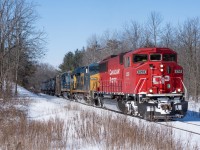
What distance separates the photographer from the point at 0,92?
23250 mm

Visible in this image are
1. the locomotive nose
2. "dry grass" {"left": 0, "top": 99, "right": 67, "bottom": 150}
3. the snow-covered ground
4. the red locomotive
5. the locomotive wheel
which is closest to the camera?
"dry grass" {"left": 0, "top": 99, "right": 67, "bottom": 150}

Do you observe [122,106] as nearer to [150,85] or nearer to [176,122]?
[150,85]

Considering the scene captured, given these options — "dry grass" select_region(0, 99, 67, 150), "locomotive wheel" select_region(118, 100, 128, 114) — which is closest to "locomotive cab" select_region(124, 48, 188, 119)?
"locomotive wheel" select_region(118, 100, 128, 114)

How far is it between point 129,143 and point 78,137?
2162 mm

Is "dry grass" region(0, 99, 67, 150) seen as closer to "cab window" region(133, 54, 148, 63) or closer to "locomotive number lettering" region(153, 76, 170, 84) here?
"locomotive number lettering" region(153, 76, 170, 84)

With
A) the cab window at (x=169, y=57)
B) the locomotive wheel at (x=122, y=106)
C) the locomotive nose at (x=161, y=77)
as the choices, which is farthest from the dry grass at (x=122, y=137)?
the locomotive wheel at (x=122, y=106)

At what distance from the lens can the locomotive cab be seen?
15.6 m

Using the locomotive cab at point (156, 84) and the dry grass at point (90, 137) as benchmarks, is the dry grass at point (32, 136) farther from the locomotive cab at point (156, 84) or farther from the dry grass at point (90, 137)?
the locomotive cab at point (156, 84)

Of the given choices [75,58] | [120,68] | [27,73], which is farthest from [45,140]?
[75,58]

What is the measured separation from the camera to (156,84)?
16438 millimetres

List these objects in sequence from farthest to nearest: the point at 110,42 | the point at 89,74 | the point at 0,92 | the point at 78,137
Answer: the point at 110,42 → the point at 89,74 → the point at 0,92 → the point at 78,137

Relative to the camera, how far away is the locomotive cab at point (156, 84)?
15648 mm

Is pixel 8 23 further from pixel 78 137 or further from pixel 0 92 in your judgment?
pixel 78 137

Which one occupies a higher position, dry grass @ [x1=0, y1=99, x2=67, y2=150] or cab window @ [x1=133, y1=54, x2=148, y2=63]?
cab window @ [x1=133, y1=54, x2=148, y2=63]
